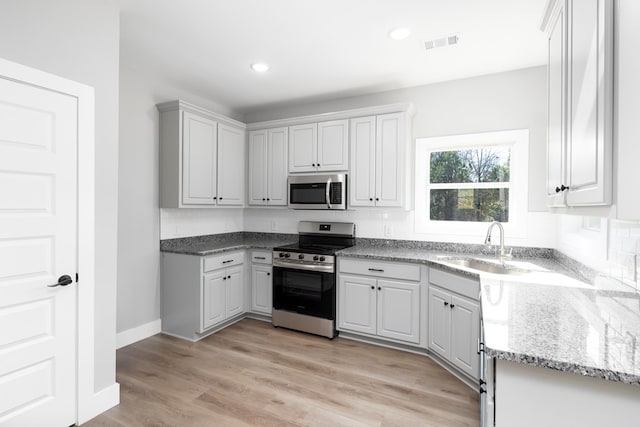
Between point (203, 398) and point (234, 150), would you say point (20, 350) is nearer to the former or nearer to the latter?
point (203, 398)

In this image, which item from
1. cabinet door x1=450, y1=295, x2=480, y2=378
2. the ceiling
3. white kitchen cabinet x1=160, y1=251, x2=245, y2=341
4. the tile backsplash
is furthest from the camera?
white kitchen cabinet x1=160, y1=251, x2=245, y2=341

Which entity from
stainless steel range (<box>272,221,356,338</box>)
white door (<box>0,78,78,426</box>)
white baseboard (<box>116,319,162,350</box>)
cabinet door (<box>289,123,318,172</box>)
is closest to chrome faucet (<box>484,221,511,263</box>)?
stainless steel range (<box>272,221,356,338</box>)

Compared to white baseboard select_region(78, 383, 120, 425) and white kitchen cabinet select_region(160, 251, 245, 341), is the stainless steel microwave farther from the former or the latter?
white baseboard select_region(78, 383, 120, 425)

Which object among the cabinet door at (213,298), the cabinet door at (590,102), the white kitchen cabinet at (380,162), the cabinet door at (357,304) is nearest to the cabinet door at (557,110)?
the cabinet door at (590,102)

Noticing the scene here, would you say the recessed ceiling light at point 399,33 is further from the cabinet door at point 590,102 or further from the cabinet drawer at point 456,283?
the cabinet drawer at point 456,283

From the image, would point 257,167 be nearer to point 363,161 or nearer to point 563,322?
point 363,161

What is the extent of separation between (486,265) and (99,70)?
3.39 metres

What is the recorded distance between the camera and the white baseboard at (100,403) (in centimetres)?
205

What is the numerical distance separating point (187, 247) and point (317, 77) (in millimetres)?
2355

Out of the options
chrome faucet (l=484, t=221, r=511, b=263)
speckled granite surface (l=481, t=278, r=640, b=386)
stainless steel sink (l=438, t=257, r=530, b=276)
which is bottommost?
stainless steel sink (l=438, t=257, r=530, b=276)

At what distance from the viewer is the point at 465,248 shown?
3.35 m

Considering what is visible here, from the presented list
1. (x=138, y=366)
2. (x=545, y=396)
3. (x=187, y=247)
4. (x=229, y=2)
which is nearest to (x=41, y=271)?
(x=138, y=366)

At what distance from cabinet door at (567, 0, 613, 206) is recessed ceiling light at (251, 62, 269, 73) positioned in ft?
7.94

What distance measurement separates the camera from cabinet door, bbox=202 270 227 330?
3344mm
